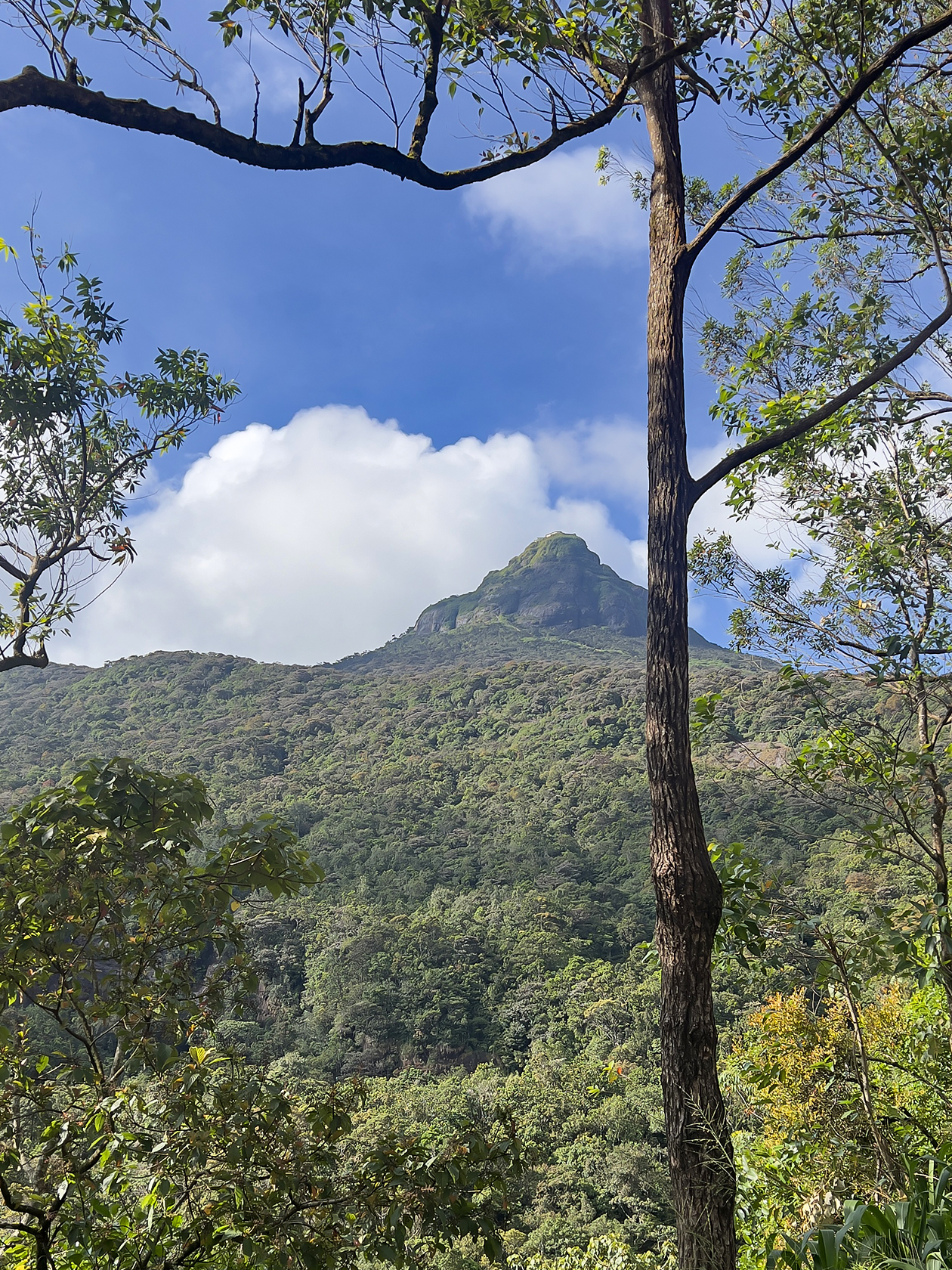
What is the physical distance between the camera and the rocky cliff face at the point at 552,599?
276ft

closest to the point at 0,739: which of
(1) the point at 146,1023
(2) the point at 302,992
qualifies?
(2) the point at 302,992

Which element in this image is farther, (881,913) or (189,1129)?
(881,913)

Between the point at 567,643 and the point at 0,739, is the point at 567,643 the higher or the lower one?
the higher one

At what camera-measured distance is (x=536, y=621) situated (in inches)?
3290

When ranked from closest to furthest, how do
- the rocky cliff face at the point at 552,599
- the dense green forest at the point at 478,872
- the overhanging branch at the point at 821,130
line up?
the overhanging branch at the point at 821,130, the dense green forest at the point at 478,872, the rocky cliff face at the point at 552,599

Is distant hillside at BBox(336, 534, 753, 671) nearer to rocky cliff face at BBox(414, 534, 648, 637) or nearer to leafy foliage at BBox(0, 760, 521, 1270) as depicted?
rocky cliff face at BBox(414, 534, 648, 637)

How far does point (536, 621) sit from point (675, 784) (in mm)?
81497

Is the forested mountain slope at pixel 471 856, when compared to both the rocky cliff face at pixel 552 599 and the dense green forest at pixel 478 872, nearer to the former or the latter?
the dense green forest at pixel 478 872

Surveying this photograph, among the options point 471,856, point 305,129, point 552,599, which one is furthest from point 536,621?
point 305,129

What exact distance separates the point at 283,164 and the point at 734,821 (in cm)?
2599

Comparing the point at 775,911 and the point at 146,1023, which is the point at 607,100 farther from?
the point at 146,1023

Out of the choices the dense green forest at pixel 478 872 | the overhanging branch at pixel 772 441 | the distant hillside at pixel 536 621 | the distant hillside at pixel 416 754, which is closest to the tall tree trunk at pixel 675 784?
the overhanging branch at pixel 772 441

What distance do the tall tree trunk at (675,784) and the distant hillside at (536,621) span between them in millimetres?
57025

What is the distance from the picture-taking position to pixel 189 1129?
192cm
